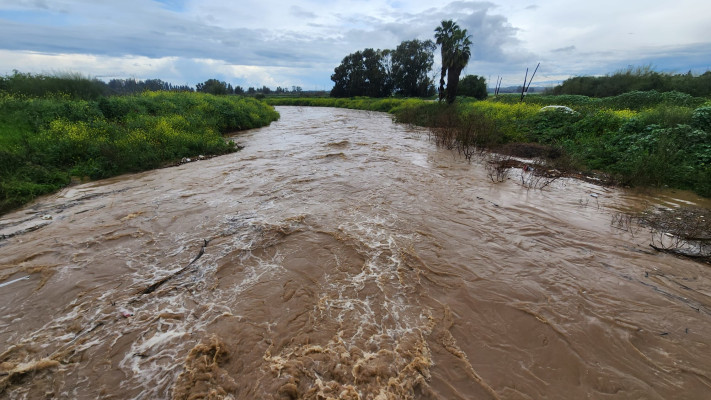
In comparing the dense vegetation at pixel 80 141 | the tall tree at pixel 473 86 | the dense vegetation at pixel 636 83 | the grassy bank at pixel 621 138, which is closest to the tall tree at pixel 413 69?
the tall tree at pixel 473 86

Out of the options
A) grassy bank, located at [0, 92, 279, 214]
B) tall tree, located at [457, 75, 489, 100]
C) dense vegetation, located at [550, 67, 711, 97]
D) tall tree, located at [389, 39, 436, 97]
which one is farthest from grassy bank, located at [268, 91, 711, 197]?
tall tree, located at [389, 39, 436, 97]

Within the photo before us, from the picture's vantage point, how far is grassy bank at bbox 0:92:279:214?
25.6 feet

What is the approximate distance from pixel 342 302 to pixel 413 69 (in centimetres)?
5935

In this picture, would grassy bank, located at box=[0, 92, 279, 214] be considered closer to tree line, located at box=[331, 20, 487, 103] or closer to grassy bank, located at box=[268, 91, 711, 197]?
grassy bank, located at box=[268, 91, 711, 197]

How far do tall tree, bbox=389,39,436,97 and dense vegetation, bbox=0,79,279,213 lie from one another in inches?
1889

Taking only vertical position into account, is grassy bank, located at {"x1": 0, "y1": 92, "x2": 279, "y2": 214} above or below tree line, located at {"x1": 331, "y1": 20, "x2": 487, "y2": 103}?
below

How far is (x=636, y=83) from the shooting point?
91.9 feet

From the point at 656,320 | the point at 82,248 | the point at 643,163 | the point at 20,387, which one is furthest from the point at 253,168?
the point at 643,163

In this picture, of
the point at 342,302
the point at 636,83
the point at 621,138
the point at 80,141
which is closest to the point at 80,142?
the point at 80,141

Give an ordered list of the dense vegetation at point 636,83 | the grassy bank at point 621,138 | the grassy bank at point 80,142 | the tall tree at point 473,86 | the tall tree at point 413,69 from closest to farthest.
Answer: the grassy bank at point 80,142
the grassy bank at point 621,138
the dense vegetation at point 636,83
the tall tree at point 473,86
the tall tree at point 413,69

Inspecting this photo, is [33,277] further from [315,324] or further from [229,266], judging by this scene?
[315,324]

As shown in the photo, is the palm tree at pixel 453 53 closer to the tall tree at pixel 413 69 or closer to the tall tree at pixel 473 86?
the tall tree at pixel 473 86

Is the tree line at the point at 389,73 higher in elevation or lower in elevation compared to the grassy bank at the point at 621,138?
higher

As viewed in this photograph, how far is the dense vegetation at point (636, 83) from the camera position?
23.6 metres
